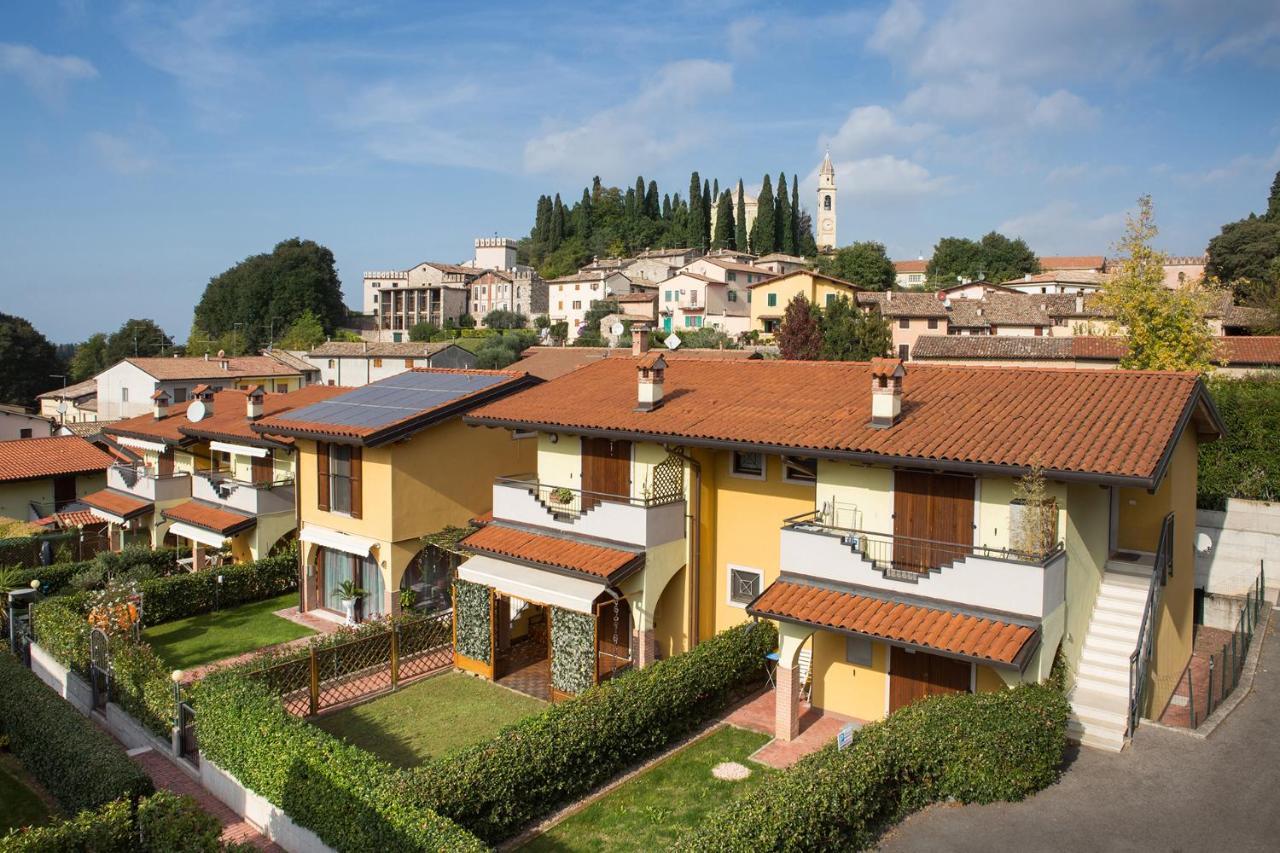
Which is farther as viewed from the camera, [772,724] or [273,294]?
[273,294]

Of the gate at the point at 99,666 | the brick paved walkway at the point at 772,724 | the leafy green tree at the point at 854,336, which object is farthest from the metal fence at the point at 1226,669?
the leafy green tree at the point at 854,336

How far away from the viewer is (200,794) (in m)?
14.6

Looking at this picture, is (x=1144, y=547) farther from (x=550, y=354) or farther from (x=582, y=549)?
(x=550, y=354)

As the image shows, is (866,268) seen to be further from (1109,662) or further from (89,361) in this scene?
(89,361)

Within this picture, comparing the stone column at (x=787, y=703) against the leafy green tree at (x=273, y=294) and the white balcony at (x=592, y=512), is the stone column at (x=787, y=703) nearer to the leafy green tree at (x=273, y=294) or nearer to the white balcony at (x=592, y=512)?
the white balcony at (x=592, y=512)

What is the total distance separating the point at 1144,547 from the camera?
16.8 m

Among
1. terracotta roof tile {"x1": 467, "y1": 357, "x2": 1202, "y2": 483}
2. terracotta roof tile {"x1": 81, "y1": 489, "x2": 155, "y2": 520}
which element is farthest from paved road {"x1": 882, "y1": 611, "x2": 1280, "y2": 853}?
terracotta roof tile {"x1": 81, "y1": 489, "x2": 155, "y2": 520}

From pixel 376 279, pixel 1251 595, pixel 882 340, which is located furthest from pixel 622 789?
pixel 376 279

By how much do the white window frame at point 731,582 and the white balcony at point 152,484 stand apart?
2235 cm

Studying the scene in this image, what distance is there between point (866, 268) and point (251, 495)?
79.2m

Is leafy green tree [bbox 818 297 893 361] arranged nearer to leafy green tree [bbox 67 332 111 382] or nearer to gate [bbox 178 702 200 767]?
gate [bbox 178 702 200 767]

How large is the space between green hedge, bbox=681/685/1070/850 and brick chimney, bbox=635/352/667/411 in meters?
8.37

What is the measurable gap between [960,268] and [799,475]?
106 metres

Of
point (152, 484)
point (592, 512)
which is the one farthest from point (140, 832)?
point (152, 484)
